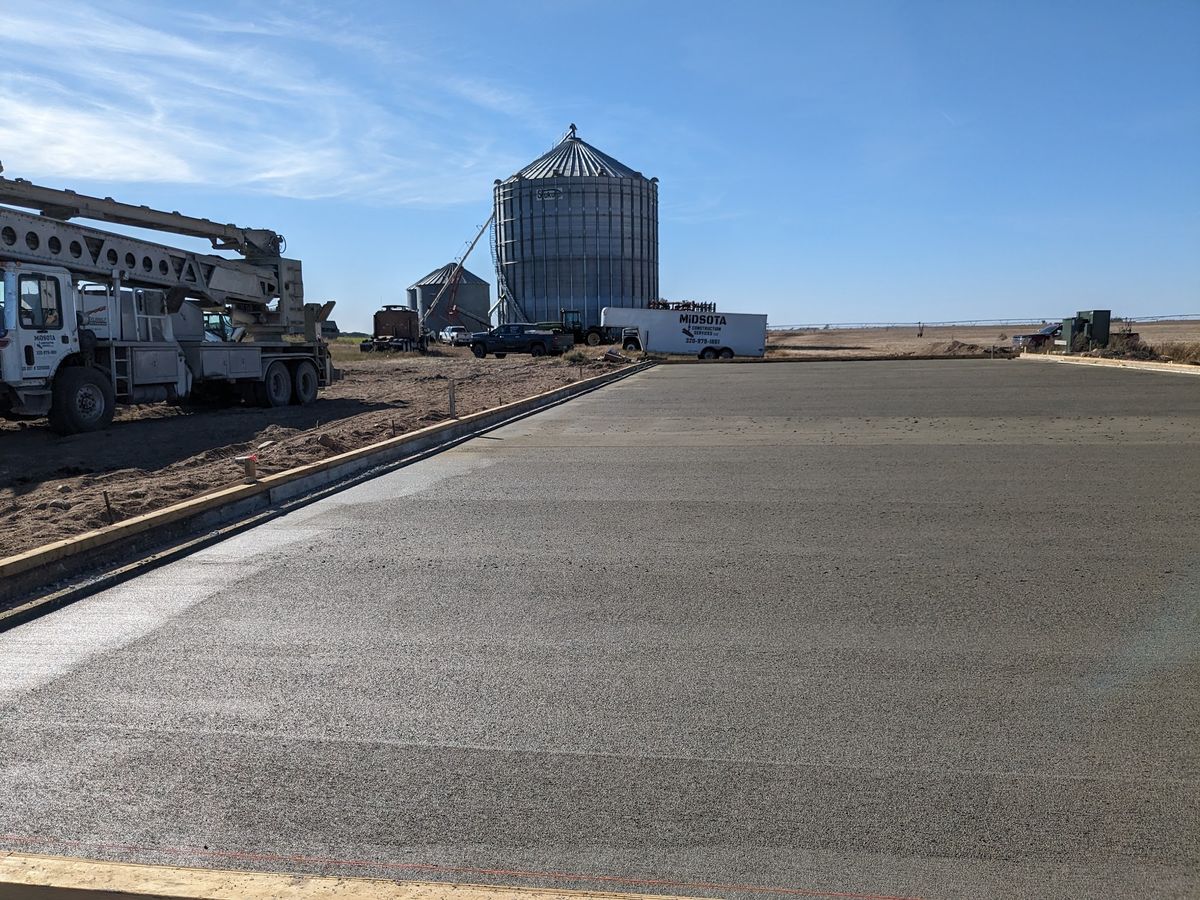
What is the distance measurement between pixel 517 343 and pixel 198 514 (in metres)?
44.4

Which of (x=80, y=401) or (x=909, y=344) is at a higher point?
(x=909, y=344)

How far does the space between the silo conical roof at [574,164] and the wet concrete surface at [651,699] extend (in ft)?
196

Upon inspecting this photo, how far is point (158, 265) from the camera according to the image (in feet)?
62.6

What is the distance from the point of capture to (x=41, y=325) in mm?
15539

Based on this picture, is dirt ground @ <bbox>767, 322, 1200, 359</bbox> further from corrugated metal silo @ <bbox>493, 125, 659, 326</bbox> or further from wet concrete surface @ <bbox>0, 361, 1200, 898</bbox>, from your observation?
wet concrete surface @ <bbox>0, 361, 1200, 898</bbox>

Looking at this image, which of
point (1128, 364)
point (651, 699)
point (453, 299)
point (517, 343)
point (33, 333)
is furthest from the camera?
point (453, 299)

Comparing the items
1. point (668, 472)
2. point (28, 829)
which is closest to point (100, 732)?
point (28, 829)

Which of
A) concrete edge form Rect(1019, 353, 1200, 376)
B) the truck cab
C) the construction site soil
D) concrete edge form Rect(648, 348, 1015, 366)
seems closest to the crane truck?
the truck cab

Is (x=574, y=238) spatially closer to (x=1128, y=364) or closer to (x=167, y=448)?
(x=1128, y=364)

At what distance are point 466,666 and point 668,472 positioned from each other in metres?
6.95

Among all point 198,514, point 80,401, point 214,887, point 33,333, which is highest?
point 33,333

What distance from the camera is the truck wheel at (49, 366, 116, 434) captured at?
1573 cm

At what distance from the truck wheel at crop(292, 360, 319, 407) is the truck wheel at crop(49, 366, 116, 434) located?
5.86 metres

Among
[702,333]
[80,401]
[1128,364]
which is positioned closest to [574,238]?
[702,333]
